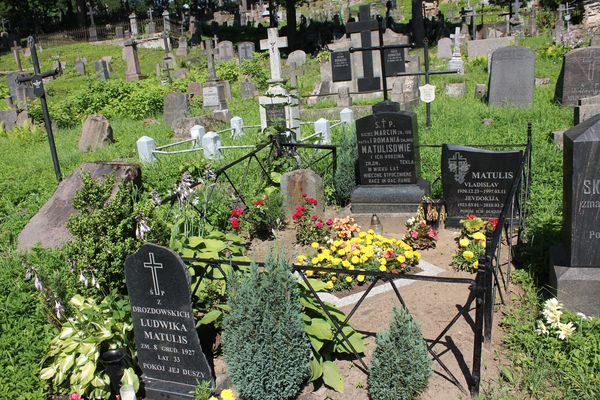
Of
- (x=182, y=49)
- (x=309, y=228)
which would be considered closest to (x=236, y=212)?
(x=309, y=228)

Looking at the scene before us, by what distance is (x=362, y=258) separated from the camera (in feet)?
19.0

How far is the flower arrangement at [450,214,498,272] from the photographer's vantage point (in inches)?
235

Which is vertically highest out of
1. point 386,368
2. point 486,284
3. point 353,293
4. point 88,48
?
point 88,48

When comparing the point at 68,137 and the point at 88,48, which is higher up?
the point at 88,48

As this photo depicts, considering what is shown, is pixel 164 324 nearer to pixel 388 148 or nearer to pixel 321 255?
pixel 321 255

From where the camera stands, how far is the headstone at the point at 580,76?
41.3 ft

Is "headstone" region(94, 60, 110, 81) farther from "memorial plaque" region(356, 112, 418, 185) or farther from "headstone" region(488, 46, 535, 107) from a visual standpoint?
"memorial plaque" region(356, 112, 418, 185)

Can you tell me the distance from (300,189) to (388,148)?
4.42 feet

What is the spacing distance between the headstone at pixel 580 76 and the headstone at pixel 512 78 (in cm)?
77

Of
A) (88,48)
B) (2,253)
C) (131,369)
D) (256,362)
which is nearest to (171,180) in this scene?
(2,253)

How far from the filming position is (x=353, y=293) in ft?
18.3

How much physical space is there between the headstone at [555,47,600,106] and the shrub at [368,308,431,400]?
10971mm

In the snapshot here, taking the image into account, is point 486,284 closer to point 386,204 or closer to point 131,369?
point 131,369

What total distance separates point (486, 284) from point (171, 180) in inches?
264
